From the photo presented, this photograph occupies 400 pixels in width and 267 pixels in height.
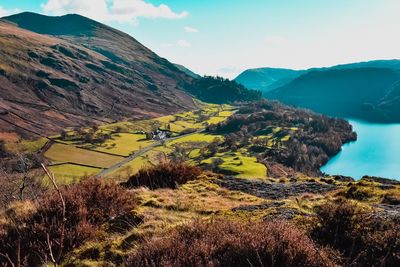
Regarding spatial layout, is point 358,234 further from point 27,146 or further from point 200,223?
point 27,146

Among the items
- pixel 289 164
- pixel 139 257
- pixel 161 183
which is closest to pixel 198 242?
pixel 139 257

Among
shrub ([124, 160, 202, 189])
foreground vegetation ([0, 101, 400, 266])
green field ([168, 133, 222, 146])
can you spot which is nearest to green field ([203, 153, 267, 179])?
green field ([168, 133, 222, 146])

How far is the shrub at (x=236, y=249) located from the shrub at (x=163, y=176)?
835cm

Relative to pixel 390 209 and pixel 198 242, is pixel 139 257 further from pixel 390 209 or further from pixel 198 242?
pixel 390 209

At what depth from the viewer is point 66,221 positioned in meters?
9.66

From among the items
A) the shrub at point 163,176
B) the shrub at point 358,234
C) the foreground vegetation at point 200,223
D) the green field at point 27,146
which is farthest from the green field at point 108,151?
the shrub at point 358,234

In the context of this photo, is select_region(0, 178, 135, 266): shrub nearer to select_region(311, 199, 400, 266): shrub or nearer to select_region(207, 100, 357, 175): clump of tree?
select_region(311, 199, 400, 266): shrub

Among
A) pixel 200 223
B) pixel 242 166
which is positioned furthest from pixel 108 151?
pixel 200 223

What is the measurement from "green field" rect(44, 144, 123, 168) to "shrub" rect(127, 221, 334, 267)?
115 m

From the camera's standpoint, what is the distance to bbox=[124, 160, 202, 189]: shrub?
15898mm

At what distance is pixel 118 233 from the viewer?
31.3 ft

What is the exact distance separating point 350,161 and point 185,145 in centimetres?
6813

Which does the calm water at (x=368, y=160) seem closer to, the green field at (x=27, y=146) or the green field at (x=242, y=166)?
the green field at (x=242, y=166)

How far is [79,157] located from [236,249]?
126071 mm
